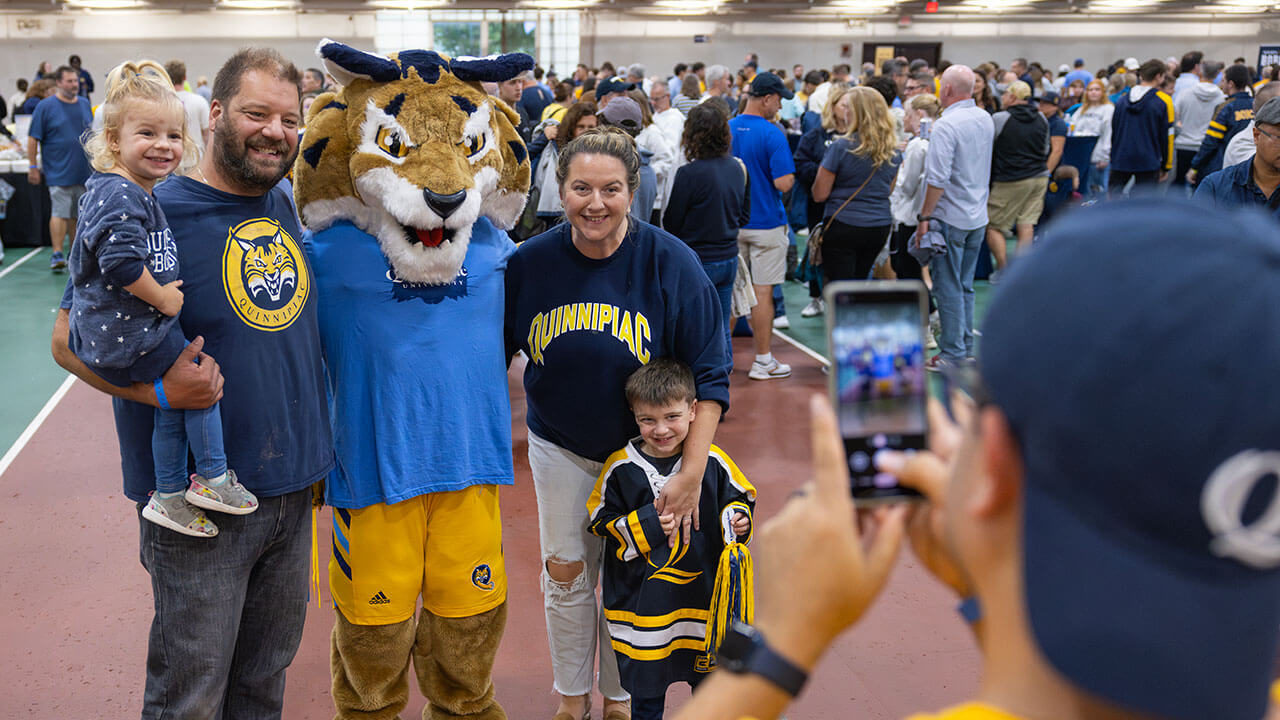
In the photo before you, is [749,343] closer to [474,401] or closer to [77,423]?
[77,423]

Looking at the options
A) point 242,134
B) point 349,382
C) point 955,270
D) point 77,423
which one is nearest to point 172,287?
point 242,134

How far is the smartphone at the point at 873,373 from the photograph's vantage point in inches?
40.0

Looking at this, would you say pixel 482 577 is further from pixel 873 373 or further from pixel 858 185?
pixel 858 185

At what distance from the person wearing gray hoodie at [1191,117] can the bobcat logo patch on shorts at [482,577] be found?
9763 mm

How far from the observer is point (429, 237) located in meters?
2.57

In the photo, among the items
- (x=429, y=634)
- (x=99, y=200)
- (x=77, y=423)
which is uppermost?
(x=99, y=200)

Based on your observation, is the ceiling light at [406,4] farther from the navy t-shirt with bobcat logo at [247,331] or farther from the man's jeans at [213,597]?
the man's jeans at [213,597]

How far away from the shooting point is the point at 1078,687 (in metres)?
0.73

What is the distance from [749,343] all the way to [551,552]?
16.0 ft

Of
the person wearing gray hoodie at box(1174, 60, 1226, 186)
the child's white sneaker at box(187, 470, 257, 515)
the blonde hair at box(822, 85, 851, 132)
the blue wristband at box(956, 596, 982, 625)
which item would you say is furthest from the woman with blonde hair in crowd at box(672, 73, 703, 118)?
the blue wristband at box(956, 596, 982, 625)

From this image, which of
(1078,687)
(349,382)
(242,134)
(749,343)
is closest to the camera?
(1078,687)

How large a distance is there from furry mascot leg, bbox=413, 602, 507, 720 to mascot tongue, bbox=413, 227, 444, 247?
1.02 metres

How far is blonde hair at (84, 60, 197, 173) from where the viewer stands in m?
2.31

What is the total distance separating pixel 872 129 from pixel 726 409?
13.4 feet
